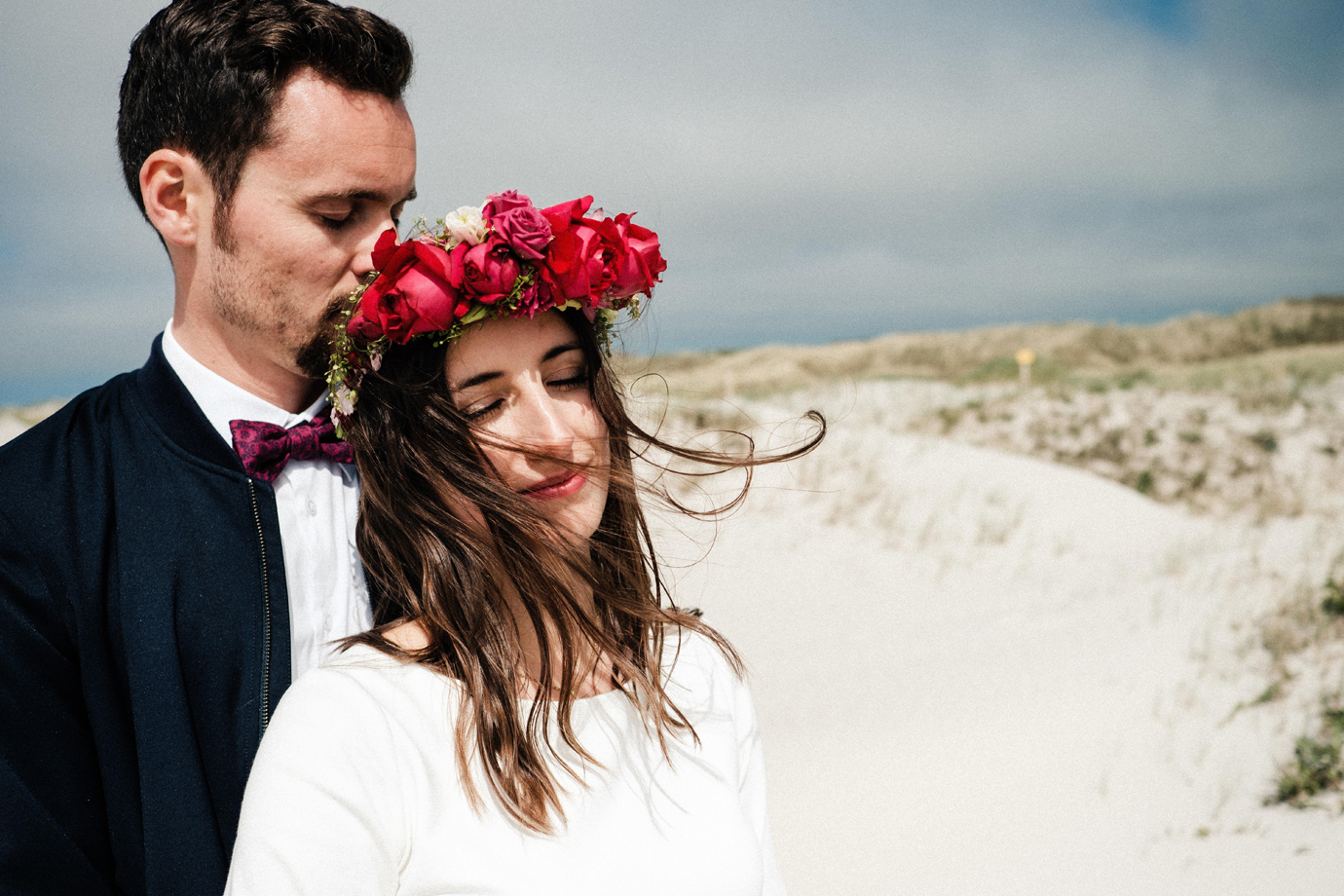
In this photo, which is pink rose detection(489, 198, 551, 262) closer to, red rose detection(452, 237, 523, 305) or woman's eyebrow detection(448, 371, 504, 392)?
red rose detection(452, 237, 523, 305)

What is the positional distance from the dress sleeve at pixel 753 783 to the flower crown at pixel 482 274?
3.26 ft

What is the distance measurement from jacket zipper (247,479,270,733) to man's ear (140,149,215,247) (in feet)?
2.23

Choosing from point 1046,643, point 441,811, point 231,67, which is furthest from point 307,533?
point 1046,643

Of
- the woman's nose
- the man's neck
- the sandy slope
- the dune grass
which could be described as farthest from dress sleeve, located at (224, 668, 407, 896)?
the dune grass

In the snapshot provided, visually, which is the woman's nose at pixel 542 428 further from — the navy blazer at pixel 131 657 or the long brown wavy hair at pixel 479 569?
the navy blazer at pixel 131 657

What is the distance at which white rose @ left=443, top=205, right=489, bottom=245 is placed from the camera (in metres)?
1.95

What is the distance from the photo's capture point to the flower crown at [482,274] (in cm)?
188

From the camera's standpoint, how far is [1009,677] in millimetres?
6934

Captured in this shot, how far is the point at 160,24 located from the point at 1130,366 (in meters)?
22.7

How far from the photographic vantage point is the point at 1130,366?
21.8m

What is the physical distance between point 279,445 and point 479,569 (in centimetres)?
66

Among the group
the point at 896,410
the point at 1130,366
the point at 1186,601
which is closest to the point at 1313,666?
the point at 1186,601

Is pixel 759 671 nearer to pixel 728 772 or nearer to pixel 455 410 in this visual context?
pixel 728 772

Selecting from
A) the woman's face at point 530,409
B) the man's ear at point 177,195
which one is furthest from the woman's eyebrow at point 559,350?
the man's ear at point 177,195
